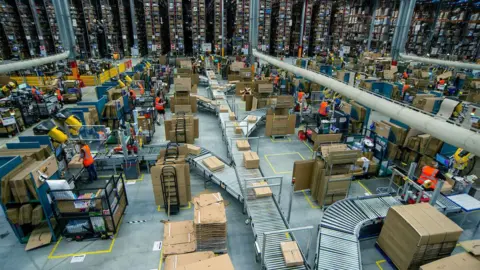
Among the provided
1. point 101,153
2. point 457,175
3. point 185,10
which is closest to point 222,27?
point 185,10

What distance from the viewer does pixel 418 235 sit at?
613 cm

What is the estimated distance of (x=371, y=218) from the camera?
7.57m

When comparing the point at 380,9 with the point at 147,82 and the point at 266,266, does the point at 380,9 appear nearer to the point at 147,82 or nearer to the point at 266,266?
the point at 147,82

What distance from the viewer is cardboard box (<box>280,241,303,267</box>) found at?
240 inches

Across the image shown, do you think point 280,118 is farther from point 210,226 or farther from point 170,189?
point 210,226

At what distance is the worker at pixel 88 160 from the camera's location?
9277mm

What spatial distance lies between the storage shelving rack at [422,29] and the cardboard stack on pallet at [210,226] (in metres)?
40.0

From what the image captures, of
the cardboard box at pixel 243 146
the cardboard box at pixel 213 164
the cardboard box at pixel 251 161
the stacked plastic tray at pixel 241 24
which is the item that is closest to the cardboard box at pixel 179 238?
the cardboard box at pixel 213 164

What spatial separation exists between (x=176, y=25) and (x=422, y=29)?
110 ft

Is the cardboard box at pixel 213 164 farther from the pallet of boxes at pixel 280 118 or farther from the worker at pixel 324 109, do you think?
the worker at pixel 324 109

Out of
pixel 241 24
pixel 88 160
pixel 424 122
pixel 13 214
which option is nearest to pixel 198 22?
pixel 241 24

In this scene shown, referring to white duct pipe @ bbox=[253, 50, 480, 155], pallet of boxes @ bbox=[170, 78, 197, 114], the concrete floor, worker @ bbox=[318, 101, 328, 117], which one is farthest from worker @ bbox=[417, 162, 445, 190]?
pallet of boxes @ bbox=[170, 78, 197, 114]

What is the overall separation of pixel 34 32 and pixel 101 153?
116 feet

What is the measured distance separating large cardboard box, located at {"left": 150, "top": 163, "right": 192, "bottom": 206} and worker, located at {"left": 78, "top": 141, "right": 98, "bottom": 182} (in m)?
2.91
